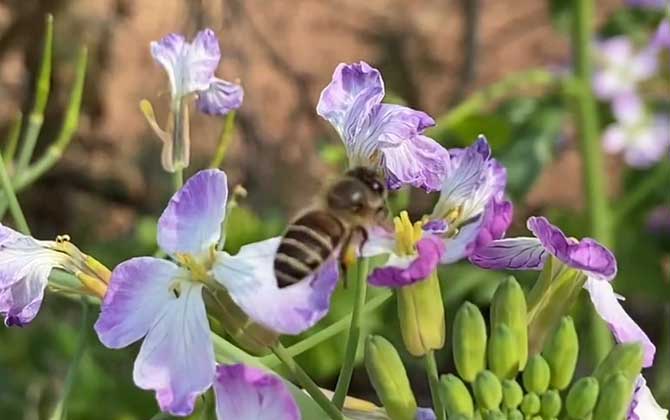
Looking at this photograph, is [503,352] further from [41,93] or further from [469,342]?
[41,93]

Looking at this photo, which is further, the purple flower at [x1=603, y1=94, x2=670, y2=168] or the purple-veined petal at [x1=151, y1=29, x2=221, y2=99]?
the purple flower at [x1=603, y1=94, x2=670, y2=168]

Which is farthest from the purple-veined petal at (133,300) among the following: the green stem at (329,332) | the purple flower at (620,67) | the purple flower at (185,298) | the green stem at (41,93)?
the purple flower at (620,67)

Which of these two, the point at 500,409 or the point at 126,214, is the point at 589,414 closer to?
the point at 500,409

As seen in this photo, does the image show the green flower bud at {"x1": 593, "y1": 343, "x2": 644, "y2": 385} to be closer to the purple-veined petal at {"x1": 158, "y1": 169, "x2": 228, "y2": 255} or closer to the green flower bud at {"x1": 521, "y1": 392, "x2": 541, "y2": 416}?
the green flower bud at {"x1": 521, "y1": 392, "x2": 541, "y2": 416}

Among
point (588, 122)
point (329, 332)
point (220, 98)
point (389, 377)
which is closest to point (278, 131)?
point (588, 122)

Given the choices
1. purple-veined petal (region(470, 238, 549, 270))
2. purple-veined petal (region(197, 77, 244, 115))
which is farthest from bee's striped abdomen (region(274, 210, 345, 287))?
purple-veined petal (region(197, 77, 244, 115))

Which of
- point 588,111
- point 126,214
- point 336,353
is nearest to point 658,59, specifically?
point 588,111

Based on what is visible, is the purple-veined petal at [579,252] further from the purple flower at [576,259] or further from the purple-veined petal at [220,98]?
the purple-veined petal at [220,98]
